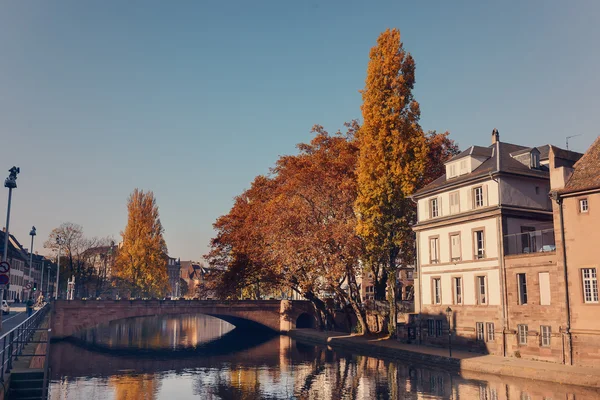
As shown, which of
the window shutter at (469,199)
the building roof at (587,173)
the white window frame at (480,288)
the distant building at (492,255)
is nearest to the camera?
the building roof at (587,173)

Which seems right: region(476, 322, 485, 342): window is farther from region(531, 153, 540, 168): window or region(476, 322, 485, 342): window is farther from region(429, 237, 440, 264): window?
region(531, 153, 540, 168): window

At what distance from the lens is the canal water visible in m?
29.9

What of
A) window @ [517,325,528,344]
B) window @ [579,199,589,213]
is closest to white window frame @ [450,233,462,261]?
window @ [517,325,528,344]

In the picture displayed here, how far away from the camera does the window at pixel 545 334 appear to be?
118 ft

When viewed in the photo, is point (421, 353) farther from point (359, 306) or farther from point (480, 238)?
point (359, 306)

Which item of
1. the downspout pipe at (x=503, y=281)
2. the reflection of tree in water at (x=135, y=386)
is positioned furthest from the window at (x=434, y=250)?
the reflection of tree in water at (x=135, y=386)

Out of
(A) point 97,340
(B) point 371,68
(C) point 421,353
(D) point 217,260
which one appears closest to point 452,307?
(C) point 421,353

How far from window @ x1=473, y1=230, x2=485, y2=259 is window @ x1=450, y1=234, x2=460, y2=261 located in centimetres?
200

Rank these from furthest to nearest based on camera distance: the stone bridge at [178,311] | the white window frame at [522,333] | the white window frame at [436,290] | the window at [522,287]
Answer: the stone bridge at [178,311] → the white window frame at [436,290] → the window at [522,287] → the white window frame at [522,333]

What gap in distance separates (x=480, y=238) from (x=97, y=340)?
4832 cm

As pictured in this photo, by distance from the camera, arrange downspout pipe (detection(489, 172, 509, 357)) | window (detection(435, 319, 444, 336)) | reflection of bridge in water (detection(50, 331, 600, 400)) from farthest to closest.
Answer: window (detection(435, 319, 444, 336))
downspout pipe (detection(489, 172, 509, 357))
reflection of bridge in water (detection(50, 331, 600, 400))

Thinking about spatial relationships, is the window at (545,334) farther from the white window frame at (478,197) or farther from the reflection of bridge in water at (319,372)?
the white window frame at (478,197)

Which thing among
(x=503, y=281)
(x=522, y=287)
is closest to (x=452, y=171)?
(x=503, y=281)

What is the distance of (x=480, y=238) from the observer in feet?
140
